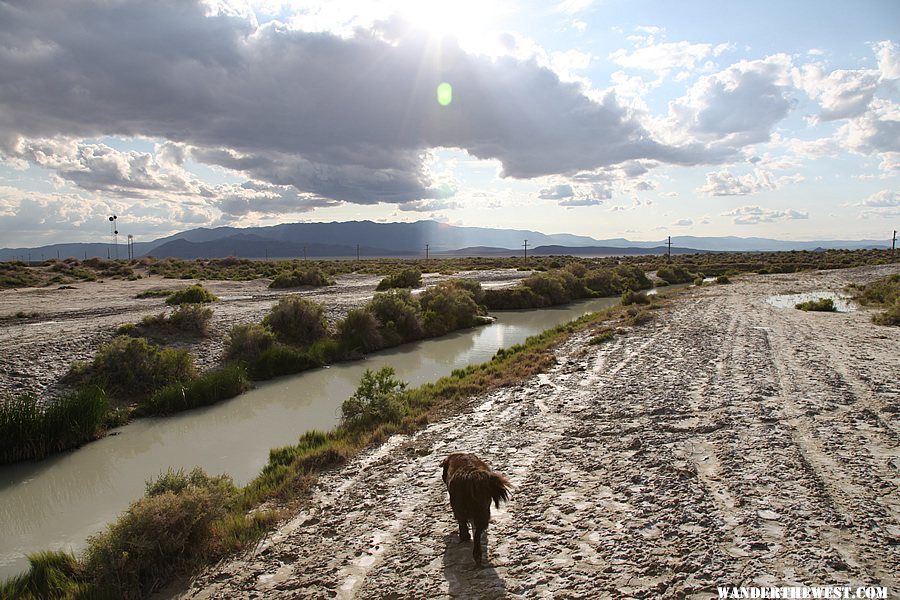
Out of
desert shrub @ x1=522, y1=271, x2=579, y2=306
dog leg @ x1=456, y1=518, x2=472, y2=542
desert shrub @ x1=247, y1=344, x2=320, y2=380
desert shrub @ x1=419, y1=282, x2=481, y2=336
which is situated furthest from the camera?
desert shrub @ x1=522, y1=271, x2=579, y2=306

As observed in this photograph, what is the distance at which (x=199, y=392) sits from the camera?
47.1 feet

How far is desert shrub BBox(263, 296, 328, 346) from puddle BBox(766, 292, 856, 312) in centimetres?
2432

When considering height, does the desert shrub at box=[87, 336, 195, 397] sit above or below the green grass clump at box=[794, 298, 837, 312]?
below

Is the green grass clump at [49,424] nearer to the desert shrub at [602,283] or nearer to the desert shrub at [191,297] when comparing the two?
the desert shrub at [191,297]

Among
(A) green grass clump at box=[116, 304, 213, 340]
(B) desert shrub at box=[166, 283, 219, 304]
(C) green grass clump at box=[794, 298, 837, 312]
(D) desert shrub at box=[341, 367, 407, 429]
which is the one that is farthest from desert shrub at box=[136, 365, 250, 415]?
(C) green grass clump at box=[794, 298, 837, 312]

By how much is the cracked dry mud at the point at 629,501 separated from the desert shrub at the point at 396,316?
11.5 m

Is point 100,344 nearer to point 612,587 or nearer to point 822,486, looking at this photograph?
point 612,587

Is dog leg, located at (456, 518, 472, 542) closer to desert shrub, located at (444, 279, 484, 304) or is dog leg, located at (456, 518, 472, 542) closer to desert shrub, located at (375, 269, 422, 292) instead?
desert shrub, located at (444, 279, 484, 304)

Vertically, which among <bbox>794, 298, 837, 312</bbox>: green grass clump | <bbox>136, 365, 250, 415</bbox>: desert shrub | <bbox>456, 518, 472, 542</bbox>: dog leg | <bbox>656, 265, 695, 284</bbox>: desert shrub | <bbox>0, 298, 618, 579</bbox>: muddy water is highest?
<bbox>656, 265, 695, 284</bbox>: desert shrub

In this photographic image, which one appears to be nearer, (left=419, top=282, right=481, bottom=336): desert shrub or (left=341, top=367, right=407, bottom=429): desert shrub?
(left=341, top=367, right=407, bottom=429): desert shrub

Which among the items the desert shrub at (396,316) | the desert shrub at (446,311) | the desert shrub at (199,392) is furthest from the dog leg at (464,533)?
the desert shrub at (446,311)

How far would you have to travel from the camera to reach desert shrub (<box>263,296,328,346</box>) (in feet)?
66.3

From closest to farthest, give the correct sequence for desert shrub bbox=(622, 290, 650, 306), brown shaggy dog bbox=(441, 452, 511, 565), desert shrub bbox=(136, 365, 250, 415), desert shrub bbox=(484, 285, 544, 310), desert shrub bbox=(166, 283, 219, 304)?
brown shaggy dog bbox=(441, 452, 511, 565) < desert shrub bbox=(136, 365, 250, 415) < desert shrub bbox=(166, 283, 219, 304) < desert shrub bbox=(622, 290, 650, 306) < desert shrub bbox=(484, 285, 544, 310)

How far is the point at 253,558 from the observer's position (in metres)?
5.69
